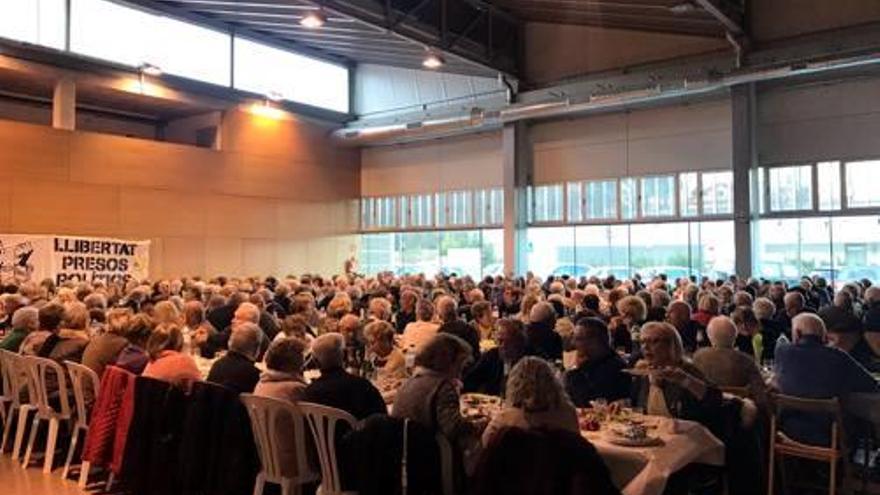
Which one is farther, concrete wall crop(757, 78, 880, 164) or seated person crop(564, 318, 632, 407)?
concrete wall crop(757, 78, 880, 164)

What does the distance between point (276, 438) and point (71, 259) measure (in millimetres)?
12121

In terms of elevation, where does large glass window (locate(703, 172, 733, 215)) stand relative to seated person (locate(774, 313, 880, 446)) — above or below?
above

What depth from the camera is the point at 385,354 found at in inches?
212

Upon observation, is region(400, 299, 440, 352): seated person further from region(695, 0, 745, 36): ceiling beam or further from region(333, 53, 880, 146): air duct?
region(333, 53, 880, 146): air duct

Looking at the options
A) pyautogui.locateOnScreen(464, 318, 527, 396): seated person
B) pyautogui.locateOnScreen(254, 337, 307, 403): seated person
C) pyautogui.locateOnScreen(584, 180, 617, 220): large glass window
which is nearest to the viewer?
pyautogui.locateOnScreen(254, 337, 307, 403): seated person

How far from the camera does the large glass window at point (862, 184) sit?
13266 mm

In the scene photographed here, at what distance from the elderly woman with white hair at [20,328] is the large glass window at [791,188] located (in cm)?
1294

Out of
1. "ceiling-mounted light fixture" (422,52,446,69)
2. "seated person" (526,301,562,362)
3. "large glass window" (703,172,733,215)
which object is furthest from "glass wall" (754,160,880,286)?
"seated person" (526,301,562,362)

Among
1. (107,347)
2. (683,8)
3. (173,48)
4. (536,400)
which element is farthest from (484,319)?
(173,48)

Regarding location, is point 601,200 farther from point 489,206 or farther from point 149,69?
point 149,69

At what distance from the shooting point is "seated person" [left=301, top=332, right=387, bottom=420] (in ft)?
12.6

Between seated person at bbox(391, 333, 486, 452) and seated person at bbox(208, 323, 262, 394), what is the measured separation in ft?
3.86

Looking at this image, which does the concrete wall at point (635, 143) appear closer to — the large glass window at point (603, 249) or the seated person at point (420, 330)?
the large glass window at point (603, 249)

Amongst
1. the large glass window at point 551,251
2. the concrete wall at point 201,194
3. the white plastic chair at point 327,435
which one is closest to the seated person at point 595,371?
the white plastic chair at point 327,435
